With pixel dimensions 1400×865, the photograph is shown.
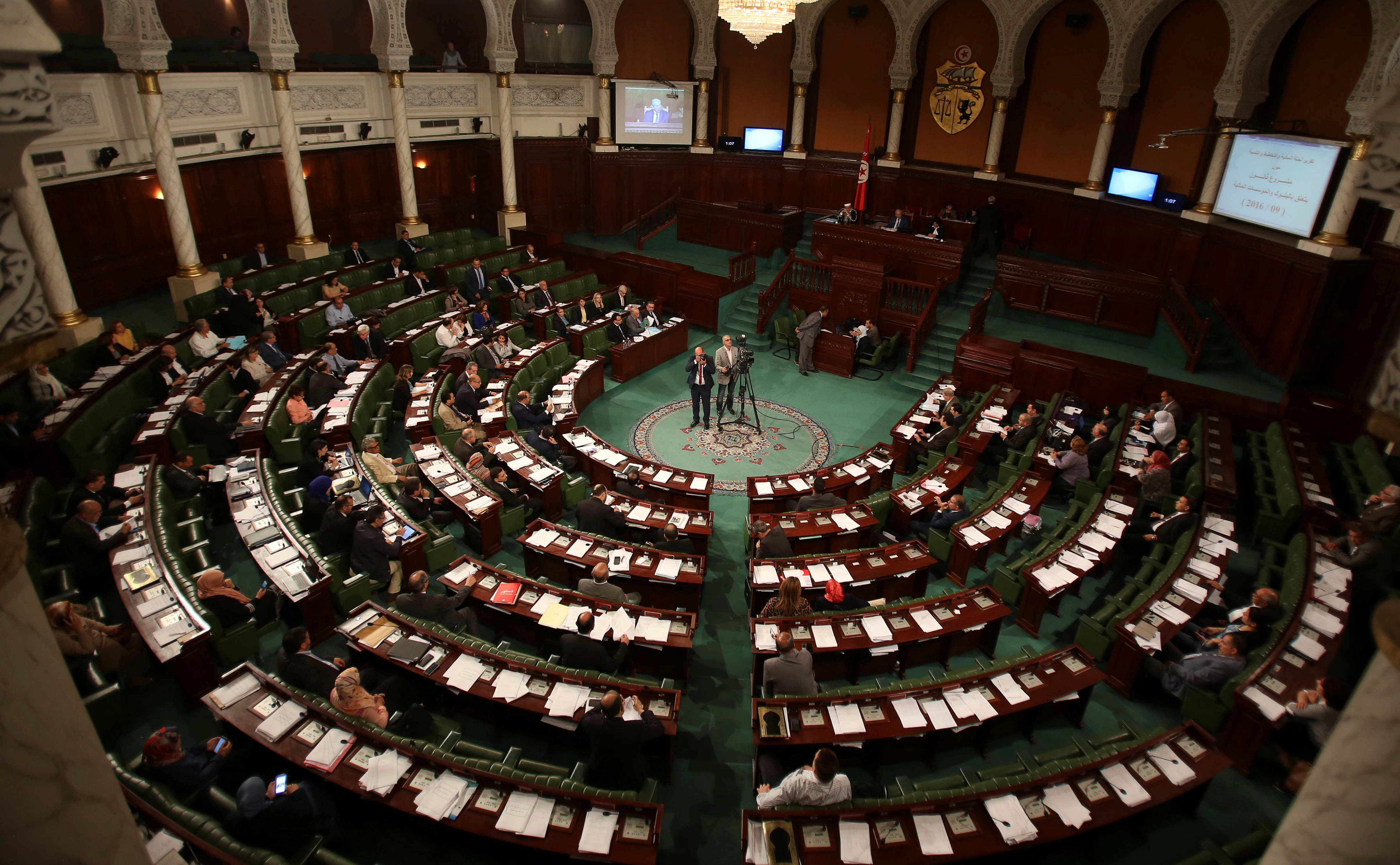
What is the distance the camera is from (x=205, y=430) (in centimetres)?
938

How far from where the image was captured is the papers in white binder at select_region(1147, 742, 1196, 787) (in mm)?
5582

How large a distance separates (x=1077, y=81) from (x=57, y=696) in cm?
1964

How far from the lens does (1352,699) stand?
2.14 meters

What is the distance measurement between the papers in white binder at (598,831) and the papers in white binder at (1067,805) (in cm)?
299

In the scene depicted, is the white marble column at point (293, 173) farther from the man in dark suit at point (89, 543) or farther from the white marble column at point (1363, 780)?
the white marble column at point (1363, 780)

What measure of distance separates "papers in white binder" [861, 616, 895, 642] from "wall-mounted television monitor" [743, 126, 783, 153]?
16018 millimetres

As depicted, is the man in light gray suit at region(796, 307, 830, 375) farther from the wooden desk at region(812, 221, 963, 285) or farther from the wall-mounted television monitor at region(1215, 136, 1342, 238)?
the wall-mounted television monitor at region(1215, 136, 1342, 238)

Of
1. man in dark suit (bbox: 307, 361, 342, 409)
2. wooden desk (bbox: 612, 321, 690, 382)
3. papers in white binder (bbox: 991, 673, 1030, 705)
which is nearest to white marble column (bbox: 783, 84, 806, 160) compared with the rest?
wooden desk (bbox: 612, 321, 690, 382)

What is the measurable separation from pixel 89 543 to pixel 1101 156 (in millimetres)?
17968

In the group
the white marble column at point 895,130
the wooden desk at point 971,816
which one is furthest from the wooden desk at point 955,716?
the white marble column at point 895,130

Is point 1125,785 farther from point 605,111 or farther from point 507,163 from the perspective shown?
point 605,111

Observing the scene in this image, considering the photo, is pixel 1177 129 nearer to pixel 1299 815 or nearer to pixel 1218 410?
pixel 1218 410

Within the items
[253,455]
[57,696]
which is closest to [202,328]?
[253,455]

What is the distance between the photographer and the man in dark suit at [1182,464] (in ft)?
32.3
